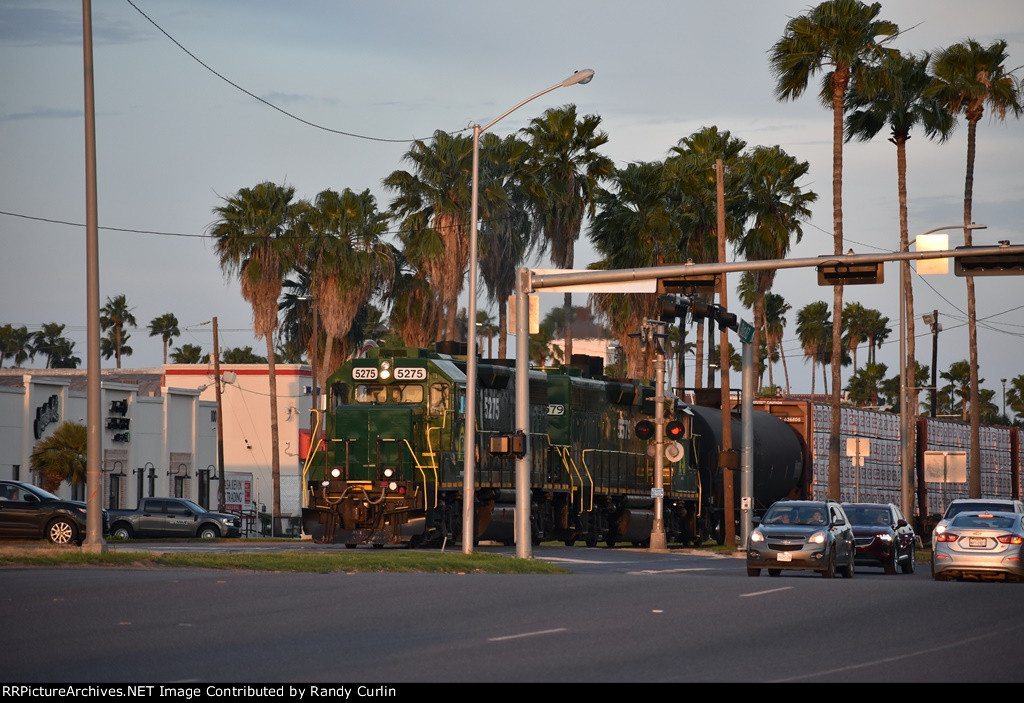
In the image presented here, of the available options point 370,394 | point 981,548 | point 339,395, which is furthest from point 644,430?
point 981,548

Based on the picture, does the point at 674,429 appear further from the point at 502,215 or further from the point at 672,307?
the point at 502,215

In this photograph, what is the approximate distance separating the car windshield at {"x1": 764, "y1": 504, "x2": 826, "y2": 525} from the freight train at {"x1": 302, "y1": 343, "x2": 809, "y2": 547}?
18.5 feet

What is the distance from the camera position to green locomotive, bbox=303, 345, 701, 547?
32.9m

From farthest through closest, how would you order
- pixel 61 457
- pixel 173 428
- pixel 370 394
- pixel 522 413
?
pixel 173 428 < pixel 61 457 < pixel 370 394 < pixel 522 413

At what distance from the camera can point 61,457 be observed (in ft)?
180

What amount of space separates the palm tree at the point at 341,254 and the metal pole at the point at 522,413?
92.1ft

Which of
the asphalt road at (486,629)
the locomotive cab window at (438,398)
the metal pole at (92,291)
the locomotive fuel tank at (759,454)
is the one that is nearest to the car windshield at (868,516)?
the locomotive fuel tank at (759,454)

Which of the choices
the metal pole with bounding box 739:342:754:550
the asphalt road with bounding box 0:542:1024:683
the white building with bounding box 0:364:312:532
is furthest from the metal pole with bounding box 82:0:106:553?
the white building with bounding box 0:364:312:532

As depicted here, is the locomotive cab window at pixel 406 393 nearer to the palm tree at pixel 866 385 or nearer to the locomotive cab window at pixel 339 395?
the locomotive cab window at pixel 339 395

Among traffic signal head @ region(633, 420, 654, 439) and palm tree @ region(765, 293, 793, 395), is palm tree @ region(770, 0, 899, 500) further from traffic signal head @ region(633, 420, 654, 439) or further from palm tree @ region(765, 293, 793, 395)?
palm tree @ region(765, 293, 793, 395)

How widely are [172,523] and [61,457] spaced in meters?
9.00

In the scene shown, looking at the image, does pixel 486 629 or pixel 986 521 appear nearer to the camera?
pixel 486 629

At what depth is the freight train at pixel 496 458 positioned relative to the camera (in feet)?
108
